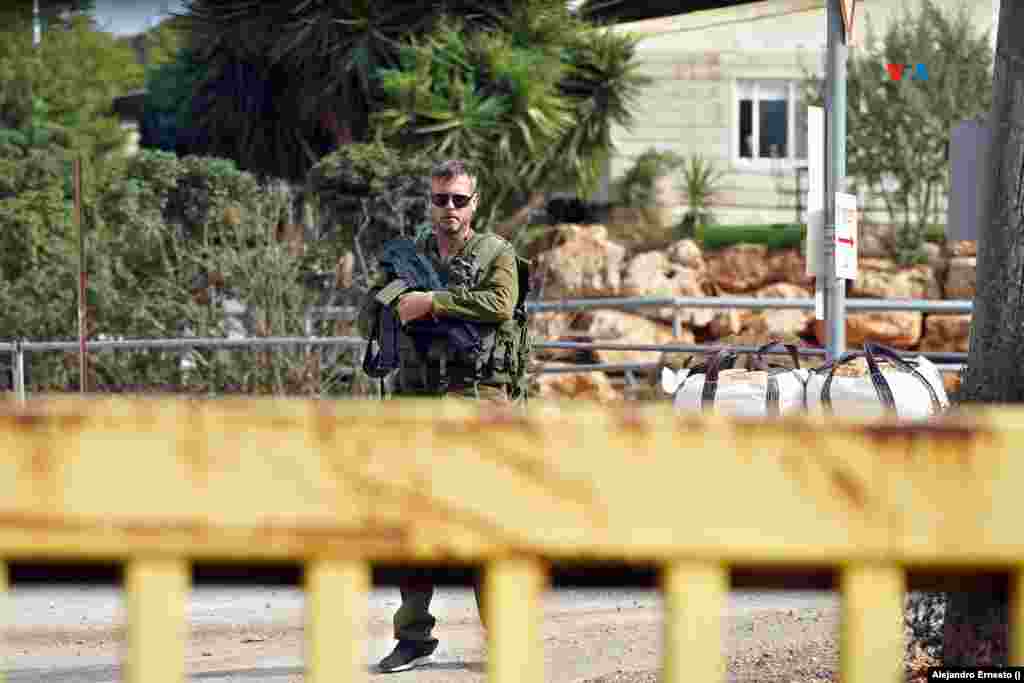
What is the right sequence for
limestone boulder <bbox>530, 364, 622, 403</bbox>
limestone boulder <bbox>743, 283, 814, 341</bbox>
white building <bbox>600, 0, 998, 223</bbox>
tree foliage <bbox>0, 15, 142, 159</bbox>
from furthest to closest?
tree foliage <bbox>0, 15, 142, 159</bbox> < white building <bbox>600, 0, 998, 223</bbox> < limestone boulder <bbox>743, 283, 814, 341</bbox> < limestone boulder <bbox>530, 364, 622, 403</bbox>

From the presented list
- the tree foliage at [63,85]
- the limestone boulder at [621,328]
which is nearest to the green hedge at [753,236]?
the limestone boulder at [621,328]

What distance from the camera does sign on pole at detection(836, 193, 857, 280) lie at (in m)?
7.55

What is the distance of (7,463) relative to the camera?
1.40 metres

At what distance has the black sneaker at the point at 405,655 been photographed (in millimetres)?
5387

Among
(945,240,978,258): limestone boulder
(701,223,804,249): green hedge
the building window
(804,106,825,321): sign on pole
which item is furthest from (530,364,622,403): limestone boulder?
(804,106,825,321): sign on pole

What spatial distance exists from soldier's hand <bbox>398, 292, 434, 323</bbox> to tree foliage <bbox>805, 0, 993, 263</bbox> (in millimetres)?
20701

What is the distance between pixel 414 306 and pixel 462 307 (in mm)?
153

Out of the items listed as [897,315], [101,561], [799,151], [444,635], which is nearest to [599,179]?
[799,151]

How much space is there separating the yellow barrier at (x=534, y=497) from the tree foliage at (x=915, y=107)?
24.6 metres

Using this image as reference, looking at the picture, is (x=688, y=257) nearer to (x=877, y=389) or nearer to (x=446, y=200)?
(x=877, y=389)

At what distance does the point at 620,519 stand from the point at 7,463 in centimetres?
50

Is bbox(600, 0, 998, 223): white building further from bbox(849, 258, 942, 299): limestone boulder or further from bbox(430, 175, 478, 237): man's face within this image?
bbox(430, 175, 478, 237): man's face

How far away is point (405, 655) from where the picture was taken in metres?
5.41

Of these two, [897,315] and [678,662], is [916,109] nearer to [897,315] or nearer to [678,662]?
[897,315]
